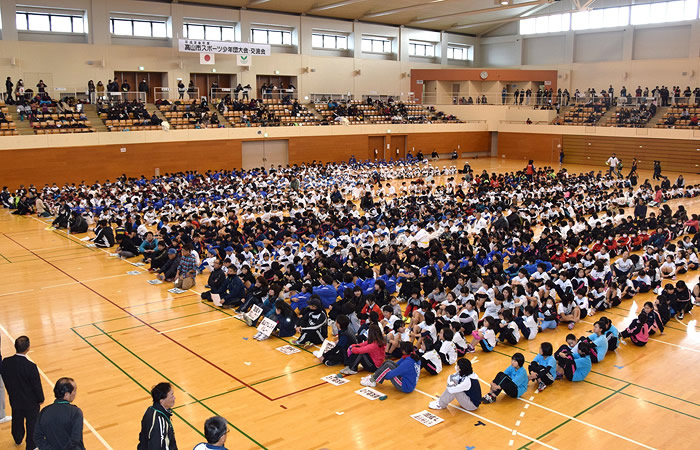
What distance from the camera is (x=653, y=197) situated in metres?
27.6

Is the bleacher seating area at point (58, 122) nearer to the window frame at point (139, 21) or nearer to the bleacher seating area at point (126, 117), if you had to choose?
the bleacher seating area at point (126, 117)

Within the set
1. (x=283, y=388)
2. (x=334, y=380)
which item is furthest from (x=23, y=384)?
(x=334, y=380)

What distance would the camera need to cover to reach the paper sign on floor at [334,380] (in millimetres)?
9705

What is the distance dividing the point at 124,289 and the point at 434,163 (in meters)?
32.9

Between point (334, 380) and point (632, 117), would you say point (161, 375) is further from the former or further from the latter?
point (632, 117)

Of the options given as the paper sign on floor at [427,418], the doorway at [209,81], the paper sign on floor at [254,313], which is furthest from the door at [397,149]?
the paper sign on floor at [427,418]

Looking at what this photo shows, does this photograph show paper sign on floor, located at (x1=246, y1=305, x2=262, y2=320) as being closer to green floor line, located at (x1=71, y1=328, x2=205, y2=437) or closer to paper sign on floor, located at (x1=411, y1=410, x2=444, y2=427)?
green floor line, located at (x1=71, y1=328, x2=205, y2=437)

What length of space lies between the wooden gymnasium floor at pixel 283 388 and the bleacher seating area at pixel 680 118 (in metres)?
Result: 31.1

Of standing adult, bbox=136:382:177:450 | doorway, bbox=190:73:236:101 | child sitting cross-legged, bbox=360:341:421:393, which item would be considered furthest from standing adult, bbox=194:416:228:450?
doorway, bbox=190:73:236:101

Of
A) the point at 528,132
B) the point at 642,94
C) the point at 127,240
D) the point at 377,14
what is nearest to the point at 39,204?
the point at 127,240

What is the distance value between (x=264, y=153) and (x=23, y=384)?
3346 centimetres

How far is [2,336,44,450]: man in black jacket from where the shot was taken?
694cm

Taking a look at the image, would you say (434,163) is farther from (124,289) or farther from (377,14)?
(124,289)

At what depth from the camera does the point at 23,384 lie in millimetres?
6988
